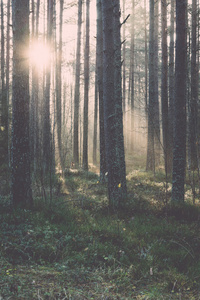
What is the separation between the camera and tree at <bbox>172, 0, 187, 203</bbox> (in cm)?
653

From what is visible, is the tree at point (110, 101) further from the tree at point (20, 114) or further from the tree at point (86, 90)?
the tree at point (86, 90)

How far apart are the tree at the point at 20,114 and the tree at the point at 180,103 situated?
3.98m

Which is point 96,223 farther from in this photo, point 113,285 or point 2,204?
point 2,204

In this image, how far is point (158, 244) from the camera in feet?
14.4

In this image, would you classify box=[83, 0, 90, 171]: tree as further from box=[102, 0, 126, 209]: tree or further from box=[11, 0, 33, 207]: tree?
box=[11, 0, 33, 207]: tree

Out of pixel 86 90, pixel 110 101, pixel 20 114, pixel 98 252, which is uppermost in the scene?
pixel 86 90

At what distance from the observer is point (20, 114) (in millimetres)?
5840

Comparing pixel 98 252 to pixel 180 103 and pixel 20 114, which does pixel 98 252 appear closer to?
pixel 20 114

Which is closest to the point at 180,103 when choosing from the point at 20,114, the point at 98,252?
the point at 20,114

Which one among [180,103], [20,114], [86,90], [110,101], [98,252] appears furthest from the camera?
[86,90]

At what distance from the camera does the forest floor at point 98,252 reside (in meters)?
2.91

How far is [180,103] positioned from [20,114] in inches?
168

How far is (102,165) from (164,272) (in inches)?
247

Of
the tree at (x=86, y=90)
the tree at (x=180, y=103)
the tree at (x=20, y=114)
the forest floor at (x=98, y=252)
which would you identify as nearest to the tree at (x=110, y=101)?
the forest floor at (x=98, y=252)
